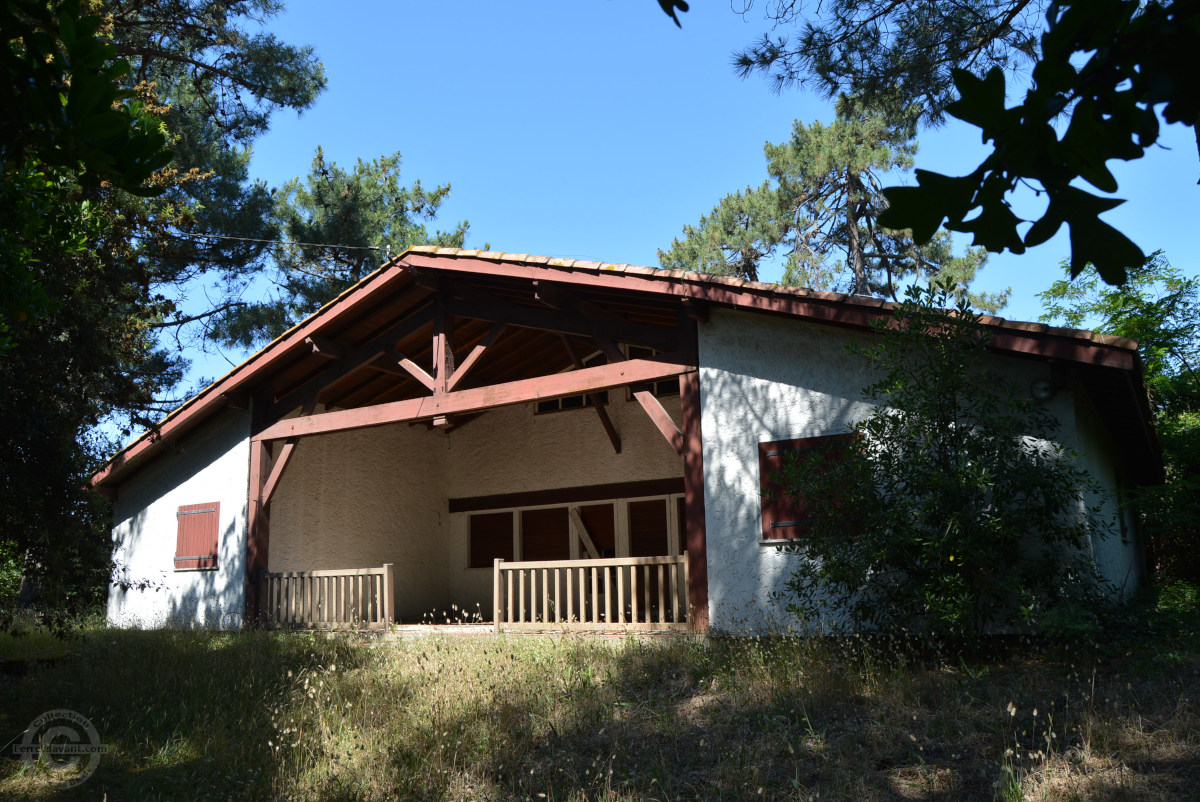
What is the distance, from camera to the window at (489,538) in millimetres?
15945

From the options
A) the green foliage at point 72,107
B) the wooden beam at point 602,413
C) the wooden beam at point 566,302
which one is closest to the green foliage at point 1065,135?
the green foliage at point 72,107

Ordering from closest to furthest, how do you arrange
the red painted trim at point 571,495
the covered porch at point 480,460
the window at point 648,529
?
the covered porch at point 480,460 → the red painted trim at point 571,495 → the window at point 648,529

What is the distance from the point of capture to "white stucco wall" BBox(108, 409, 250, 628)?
1323 centimetres

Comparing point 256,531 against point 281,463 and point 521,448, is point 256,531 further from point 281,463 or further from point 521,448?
point 521,448

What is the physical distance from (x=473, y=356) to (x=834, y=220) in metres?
14.8

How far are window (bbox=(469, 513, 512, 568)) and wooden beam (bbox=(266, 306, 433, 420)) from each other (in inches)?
177

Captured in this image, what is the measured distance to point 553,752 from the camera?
5.95m

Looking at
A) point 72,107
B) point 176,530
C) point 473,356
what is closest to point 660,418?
point 473,356

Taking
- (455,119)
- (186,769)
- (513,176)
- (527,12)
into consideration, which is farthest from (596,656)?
(513,176)

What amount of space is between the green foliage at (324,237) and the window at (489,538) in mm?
8054

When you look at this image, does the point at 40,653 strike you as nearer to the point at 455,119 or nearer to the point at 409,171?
the point at 455,119

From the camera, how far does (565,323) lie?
10547 mm

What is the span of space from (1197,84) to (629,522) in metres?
13.5

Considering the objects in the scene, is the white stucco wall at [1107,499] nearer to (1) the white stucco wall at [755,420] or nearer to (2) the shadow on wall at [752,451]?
(1) the white stucco wall at [755,420]
